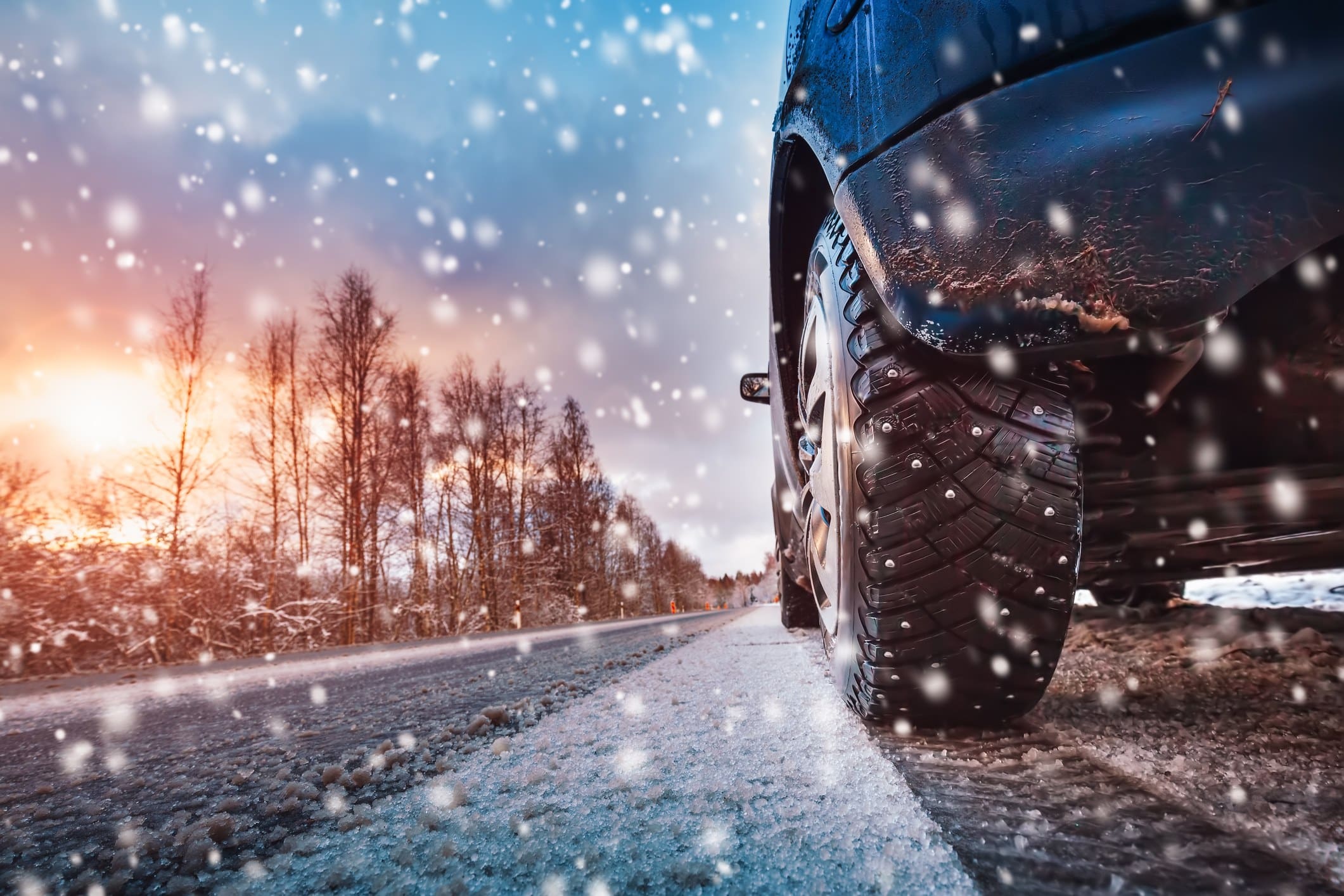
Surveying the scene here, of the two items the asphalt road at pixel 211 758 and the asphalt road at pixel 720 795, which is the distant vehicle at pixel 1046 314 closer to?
the asphalt road at pixel 720 795

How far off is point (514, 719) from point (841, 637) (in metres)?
0.97

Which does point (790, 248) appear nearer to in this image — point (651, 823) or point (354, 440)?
point (651, 823)

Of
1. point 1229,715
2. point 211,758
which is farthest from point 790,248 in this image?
point 211,758

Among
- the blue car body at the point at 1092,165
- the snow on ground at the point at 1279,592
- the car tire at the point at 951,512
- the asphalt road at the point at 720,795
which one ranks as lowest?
the snow on ground at the point at 1279,592

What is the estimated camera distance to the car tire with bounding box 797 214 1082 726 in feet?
3.61

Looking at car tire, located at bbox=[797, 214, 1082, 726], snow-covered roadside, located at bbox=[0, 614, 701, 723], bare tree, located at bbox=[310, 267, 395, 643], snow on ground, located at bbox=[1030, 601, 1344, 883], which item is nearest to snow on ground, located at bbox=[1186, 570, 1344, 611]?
snow on ground, located at bbox=[1030, 601, 1344, 883]

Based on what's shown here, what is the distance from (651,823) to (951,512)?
2.48 feet

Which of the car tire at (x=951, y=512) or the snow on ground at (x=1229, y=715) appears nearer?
the snow on ground at (x=1229, y=715)

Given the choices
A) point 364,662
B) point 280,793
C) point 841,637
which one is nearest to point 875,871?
point 841,637

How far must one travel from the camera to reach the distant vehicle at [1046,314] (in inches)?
34.4

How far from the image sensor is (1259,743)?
1109 mm

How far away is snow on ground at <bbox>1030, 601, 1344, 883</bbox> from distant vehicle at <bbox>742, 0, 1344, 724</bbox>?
24 cm

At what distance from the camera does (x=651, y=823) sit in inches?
33.0

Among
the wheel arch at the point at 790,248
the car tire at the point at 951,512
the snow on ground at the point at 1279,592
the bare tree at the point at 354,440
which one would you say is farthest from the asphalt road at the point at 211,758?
the bare tree at the point at 354,440
